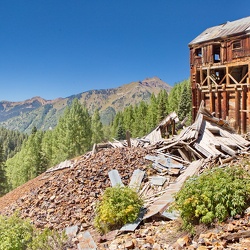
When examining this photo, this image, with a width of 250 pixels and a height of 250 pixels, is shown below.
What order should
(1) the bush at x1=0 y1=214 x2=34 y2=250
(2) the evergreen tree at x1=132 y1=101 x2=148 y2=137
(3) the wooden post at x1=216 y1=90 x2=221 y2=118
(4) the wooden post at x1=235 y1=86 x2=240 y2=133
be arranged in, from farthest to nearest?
1. (2) the evergreen tree at x1=132 y1=101 x2=148 y2=137
2. (3) the wooden post at x1=216 y1=90 x2=221 y2=118
3. (4) the wooden post at x1=235 y1=86 x2=240 y2=133
4. (1) the bush at x1=0 y1=214 x2=34 y2=250

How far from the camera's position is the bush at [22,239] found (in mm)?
6946

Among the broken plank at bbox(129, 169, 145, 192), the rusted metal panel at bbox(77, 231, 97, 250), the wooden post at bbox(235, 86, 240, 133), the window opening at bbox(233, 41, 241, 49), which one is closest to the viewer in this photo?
the rusted metal panel at bbox(77, 231, 97, 250)

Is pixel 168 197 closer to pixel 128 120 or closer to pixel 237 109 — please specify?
pixel 237 109

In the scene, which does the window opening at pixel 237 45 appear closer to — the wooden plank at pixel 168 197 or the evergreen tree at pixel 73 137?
the wooden plank at pixel 168 197

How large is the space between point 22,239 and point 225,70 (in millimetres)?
19327

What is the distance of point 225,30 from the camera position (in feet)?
68.7

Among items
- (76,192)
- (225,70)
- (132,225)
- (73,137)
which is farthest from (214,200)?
(73,137)

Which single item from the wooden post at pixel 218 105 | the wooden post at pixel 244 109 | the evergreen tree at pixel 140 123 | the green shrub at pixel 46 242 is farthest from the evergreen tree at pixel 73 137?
the green shrub at pixel 46 242

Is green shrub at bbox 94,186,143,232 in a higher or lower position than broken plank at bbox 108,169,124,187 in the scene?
lower

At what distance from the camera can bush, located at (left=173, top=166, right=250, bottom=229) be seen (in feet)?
20.1

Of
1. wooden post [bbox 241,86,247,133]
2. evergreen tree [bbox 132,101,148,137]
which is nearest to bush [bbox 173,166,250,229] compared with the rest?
wooden post [bbox 241,86,247,133]

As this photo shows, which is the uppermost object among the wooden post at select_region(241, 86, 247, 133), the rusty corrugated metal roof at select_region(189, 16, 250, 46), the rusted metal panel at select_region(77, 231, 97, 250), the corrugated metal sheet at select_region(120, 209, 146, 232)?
the rusty corrugated metal roof at select_region(189, 16, 250, 46)

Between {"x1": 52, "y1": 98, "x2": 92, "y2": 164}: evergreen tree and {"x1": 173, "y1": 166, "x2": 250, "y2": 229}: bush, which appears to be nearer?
{"x1": 173, "y1": 166, "x2": 250, "y2": 229}: bush

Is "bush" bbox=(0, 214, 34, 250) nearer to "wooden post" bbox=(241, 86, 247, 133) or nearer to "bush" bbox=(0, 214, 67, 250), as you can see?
"bush" bbox=(0, 214, 67, 250)
